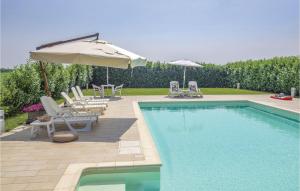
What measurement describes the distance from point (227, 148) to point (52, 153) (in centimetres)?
469

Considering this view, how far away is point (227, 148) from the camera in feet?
26.2

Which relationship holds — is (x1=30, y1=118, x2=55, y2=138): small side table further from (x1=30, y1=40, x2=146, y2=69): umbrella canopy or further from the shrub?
the shrub

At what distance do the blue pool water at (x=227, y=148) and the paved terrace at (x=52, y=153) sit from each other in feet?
3.25

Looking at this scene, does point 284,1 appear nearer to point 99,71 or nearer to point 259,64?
point 259,64

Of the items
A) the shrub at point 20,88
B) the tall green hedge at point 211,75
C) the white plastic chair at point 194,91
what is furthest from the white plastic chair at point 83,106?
the tall green hedge at point 211,75

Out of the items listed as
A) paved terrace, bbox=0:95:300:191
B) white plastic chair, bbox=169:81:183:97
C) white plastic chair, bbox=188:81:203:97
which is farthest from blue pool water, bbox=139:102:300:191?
white plastic chair, bbox=169:81:183:97

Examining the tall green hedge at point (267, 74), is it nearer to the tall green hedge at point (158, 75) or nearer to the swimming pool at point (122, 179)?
the tall green hedge at point (158, 75)

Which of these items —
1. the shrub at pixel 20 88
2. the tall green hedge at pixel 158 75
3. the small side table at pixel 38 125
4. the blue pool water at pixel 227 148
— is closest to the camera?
the blue pool water at pixel 227 148

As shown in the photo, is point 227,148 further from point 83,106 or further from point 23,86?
point 23,86

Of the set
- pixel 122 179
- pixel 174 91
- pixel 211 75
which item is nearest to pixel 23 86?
pixel 122 179

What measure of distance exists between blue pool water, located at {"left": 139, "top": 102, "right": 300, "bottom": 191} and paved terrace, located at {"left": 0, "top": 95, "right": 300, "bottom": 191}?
99cm

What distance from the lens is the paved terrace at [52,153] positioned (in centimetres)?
465

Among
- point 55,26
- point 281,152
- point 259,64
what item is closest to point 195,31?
point 259,64

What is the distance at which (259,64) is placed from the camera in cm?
2308
